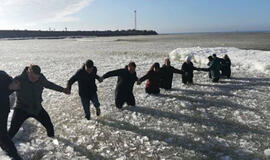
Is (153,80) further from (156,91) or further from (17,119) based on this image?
(17,119)

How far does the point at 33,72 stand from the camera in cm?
677

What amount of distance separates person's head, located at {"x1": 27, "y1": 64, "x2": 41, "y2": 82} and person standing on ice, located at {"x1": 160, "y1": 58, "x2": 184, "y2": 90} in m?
6.12

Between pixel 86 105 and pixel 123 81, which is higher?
pixel 123 81

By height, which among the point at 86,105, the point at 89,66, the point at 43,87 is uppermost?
the point at 89,66

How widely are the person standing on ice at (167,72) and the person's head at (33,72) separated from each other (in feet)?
20.1

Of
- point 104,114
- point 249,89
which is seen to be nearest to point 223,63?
point 249,89

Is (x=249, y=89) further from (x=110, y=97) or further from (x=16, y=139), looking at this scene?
(x=16, y=139)

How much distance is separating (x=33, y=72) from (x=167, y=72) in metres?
6.41

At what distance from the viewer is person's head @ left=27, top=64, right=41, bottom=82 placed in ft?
22.1

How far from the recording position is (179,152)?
6.90 m

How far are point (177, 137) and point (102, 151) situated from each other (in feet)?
6.08

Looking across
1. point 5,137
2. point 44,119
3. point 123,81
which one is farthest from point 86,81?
point 5,137

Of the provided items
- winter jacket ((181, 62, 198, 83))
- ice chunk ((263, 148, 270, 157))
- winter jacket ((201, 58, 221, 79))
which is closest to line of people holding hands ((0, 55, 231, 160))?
winter jacket ((181, 62, 198, 83))

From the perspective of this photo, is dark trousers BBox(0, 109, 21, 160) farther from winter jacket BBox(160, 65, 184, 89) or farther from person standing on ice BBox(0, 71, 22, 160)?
winter jacket BBox(160, 65, 184, 89)
